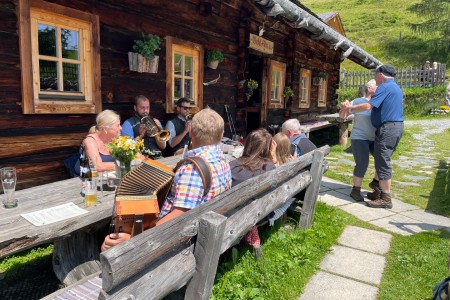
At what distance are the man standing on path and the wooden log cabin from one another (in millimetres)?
1777

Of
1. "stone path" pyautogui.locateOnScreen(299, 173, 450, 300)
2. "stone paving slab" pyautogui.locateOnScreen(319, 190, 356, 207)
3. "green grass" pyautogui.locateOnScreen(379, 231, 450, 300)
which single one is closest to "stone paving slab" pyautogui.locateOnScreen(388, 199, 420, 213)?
"stone path" pyautogui.locateOnScreen(299, 173, 450, 300)

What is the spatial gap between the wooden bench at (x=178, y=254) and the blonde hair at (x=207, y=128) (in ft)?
1.22

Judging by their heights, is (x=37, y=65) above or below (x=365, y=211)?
above

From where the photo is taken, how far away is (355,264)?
3.43 meters

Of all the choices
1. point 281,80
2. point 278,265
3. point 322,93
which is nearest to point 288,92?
point 281,80

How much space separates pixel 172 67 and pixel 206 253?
3843 mm

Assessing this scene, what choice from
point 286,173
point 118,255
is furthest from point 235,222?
point 118,255

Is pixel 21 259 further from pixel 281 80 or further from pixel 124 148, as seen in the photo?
pixel 281 80

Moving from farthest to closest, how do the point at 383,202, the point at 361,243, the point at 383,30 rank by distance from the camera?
the point at 383,30, the point at 383,202, the point at 361,243

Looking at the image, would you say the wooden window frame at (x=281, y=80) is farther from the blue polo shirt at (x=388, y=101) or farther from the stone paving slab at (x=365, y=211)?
the stone paving slab at (x=365, y=211)

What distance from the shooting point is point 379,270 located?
10.9 ft

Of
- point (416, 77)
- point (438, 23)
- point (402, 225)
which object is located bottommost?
point (402, 225)

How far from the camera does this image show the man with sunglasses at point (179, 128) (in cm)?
508

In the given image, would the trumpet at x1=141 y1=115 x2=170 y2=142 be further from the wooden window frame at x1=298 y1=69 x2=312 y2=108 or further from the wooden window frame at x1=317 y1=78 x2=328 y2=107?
the wooden window frame at x1=317 y1=78 x2=328 y2=107
